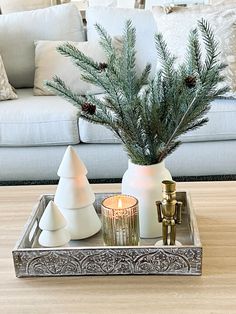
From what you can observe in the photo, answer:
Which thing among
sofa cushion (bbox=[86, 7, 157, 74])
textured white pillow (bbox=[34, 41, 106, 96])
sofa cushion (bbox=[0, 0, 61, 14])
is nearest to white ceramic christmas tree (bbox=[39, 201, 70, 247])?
textured white pillow (bbox=[34, 41, 106, 96])

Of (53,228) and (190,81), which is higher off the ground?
(190,81)

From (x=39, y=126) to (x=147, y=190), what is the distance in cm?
115

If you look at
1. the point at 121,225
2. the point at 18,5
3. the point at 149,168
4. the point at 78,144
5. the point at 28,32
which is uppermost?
the point at 18,5

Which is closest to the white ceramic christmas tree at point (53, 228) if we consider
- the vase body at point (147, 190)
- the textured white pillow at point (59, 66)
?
the vase body at point (147, 190)

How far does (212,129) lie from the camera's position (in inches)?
82.4

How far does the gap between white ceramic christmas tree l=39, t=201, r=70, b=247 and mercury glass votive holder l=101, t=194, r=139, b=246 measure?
0.10 metres

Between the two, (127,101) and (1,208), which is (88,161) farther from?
(127,101)

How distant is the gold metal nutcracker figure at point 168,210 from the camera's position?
100 cm

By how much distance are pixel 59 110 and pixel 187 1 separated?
2527 millimetres

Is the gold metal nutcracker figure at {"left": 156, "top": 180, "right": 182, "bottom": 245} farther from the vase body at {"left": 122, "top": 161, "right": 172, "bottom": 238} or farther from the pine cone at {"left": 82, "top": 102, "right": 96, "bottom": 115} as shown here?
the pine cone at {"left": 82, "top": 102, "right": 96, "bottom": 115}

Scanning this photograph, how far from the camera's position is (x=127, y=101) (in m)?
1.03

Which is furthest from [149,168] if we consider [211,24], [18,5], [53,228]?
[18,5]

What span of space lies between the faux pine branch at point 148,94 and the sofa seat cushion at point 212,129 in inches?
39.8

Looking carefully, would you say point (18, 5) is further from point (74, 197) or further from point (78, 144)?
point (74, 197)
